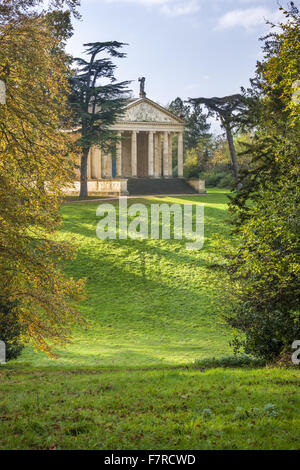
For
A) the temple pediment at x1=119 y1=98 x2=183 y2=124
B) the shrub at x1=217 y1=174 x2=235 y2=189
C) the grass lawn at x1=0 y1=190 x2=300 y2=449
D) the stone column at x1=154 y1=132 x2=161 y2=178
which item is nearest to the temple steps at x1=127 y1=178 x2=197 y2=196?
the stone column at x1=154 y1=132 x2=161 y2=178

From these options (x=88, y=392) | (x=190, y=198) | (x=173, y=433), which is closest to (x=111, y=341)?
(x=88, y=392)

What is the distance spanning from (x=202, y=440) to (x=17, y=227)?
5214 mm

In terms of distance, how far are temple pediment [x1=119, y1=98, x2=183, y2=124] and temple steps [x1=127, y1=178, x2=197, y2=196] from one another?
8.84 metres

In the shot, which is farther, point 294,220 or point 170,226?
point 170,226

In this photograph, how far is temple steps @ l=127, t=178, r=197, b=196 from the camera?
47.4 meters

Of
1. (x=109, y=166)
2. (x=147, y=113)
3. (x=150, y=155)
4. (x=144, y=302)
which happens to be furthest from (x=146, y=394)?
(x=147, y=113)

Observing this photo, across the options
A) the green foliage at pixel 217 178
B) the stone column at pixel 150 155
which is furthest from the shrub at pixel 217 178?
the stone column at pixel 150 155

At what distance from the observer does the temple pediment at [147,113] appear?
185 ft

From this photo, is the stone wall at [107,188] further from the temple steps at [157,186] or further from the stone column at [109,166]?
the stone column at [109,166]

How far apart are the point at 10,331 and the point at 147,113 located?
47.9 metres

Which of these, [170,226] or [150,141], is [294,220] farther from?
[150,141]

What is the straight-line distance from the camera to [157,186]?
50.1m

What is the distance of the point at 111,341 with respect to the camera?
18359 mm

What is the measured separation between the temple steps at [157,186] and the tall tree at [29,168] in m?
34.9
